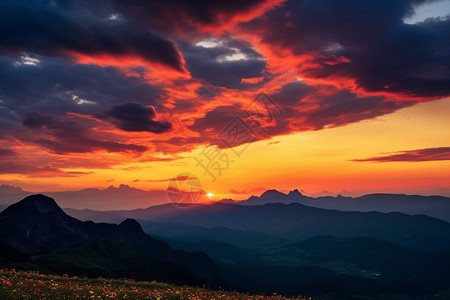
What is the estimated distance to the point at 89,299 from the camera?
1369cm

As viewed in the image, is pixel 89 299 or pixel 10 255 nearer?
pixel 89 299

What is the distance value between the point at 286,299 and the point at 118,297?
10136mm

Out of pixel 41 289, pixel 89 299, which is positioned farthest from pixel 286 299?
pixel 41 289

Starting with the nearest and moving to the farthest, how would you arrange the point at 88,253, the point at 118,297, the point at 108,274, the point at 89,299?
the point at 89,299, the point at 118,297, the point at 108,274, the point at 88,253

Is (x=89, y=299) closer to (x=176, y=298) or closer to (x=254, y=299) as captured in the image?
(x=176, y=298)

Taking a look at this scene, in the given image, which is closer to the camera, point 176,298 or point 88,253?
point 176,298

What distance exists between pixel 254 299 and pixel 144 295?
6.37m

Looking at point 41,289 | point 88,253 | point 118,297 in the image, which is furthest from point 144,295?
point 88,253

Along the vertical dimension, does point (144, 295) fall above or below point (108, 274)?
above

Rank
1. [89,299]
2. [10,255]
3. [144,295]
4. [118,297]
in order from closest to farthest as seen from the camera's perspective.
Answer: [89,299] < [118,297] < [144,295] < [10,255]

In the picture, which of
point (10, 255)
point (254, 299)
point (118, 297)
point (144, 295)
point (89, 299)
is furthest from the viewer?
point (10, 255)

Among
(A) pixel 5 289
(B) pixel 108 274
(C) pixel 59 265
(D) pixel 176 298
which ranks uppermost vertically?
(A) pixel 5 289

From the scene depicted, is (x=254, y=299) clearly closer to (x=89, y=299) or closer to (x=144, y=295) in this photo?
(x=144, y=295)

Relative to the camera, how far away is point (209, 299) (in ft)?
53.5
